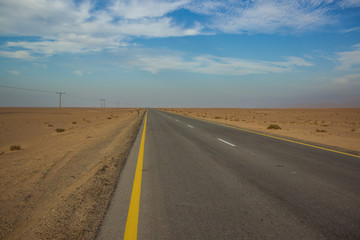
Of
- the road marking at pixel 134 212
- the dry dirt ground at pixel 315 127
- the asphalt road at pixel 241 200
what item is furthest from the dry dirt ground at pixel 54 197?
the dry dirt ground at pixel 315 127

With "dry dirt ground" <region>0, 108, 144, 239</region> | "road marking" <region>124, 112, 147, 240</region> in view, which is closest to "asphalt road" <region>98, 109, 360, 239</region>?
"road marking" <region>124, 112, 147, 240</region>

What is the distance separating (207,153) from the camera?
25.5 feet

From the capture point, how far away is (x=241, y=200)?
3.73 meters

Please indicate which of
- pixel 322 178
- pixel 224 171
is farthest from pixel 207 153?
pixel 322 178

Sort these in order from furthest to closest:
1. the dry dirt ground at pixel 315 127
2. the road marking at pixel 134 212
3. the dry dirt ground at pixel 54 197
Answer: the dry dirt ground at pixel 315 127
the dry dirt ground at pixel 54 197
the road marking at pixel 134 212

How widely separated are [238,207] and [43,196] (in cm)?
408

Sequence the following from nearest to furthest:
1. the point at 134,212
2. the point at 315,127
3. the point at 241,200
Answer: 1. the point at 134,212
2. the point at 241,200
3. the point at 315,127

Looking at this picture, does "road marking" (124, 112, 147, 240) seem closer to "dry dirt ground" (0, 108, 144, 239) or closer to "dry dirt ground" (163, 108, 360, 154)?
"dry dirt ground" (0, 108, 144, 239)

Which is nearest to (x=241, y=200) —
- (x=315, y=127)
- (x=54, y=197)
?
(x=54, y=197)

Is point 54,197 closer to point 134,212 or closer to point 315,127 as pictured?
point 134,212

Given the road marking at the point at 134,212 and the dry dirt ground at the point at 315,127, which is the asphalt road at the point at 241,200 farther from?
the dry dirt ground at the point at 315,127

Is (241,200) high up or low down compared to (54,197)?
up

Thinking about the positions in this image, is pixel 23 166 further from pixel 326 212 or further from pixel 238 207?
pixel 326 212

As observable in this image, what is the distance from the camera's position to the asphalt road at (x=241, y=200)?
2795mm
